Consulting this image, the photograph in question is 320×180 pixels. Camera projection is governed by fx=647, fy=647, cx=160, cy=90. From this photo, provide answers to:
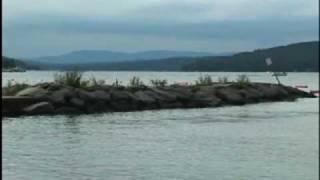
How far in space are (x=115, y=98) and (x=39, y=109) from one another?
490 cm

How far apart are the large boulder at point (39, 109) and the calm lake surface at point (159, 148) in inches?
47.0

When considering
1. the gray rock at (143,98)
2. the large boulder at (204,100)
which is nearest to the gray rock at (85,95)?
the gray rock at (143,98)

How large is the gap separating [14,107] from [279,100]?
1876cm

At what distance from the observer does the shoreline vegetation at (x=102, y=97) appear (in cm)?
2327

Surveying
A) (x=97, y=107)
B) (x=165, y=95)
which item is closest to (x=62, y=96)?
(x=97, y=107)

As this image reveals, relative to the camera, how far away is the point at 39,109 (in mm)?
22812

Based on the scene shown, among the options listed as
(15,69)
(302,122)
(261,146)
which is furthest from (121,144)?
(15,69)

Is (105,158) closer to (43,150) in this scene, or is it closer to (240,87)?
(43,150)

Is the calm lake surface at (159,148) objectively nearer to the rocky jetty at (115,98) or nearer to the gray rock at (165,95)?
the rocky jetty at (115,98)

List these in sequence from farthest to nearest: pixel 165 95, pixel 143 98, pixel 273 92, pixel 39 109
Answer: pixel 273 92
pixel 165 95
pixel 143 98
pixel 39 109

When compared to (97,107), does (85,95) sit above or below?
above

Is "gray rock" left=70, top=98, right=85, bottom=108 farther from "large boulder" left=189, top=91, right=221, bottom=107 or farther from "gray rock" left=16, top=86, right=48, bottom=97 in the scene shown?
"large boulder" left=189, top=91, right=221, bottom=107

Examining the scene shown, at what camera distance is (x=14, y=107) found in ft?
73.5

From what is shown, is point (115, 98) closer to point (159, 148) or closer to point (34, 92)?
point (34, 92)
